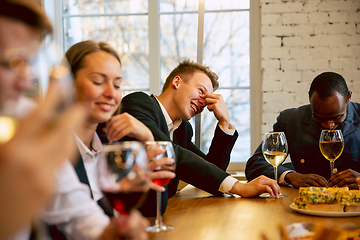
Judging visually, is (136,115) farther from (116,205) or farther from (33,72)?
(33,72)

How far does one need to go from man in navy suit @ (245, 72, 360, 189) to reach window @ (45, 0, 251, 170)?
115cm

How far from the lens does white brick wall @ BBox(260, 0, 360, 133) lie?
3.04 m

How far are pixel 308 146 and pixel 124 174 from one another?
1.65m

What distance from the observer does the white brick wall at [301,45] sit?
304 centimetres

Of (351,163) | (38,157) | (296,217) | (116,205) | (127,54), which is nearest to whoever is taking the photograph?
(38,157)

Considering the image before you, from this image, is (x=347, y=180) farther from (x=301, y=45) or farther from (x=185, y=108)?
(x=301, y=45)

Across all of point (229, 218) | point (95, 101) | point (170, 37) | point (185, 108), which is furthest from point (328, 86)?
point (170, 37)

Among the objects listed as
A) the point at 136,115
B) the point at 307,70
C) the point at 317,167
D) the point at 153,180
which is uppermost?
the point at 307,70

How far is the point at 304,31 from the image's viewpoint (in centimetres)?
309

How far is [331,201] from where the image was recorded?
1.08 meters

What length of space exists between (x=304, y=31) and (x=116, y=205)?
114 inches

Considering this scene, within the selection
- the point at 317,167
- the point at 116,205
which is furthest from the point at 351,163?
the point at 116,205

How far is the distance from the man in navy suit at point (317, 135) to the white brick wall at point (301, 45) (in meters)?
0.91

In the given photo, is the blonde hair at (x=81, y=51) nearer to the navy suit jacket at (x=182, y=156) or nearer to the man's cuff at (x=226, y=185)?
the navy suit jacket at (x=182, y=156)
